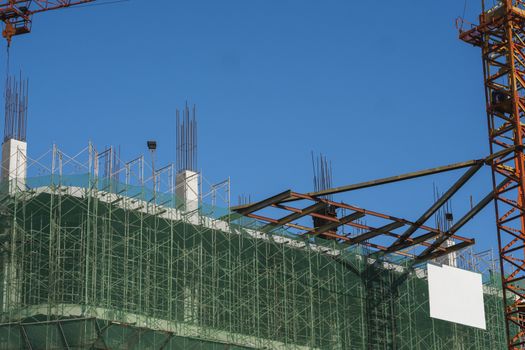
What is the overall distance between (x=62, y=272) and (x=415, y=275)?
24.3 metres

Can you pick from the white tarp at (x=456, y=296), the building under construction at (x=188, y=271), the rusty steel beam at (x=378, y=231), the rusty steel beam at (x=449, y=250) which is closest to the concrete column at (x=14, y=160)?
the building under construction at (x=188, y=271)

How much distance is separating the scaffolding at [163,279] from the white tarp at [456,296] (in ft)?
11.3

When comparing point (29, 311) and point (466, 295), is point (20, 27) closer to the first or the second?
point (29, 311)

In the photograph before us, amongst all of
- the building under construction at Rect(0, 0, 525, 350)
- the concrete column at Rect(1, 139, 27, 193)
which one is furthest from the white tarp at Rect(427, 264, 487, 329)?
the concrete column at Rect(1, 139, 27, 193)

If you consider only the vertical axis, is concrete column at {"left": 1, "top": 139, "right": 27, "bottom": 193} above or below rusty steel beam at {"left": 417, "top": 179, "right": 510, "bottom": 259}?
above

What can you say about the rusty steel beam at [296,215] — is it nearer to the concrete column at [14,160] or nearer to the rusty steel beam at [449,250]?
the rusty steel beam at [449,250]

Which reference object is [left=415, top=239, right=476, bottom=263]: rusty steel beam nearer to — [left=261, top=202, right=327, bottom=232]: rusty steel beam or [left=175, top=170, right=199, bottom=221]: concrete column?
[left=261, top=202, right=327, bottom=232]: rusty steel beam

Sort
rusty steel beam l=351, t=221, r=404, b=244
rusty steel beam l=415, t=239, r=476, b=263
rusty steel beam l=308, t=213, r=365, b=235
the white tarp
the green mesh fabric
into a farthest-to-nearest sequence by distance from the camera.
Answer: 1. rusty steel beam l=415, t=239, r=476, b=263
2. rusty steel beam l=351, t=221, r=404, b=244
3. the white tarp
4. rusty steel beam l=308, t=213, r=365, b=235
5. the green mesh fabric

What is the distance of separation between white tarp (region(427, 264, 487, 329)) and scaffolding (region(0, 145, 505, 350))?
3458 mm

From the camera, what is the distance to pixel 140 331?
5072cm

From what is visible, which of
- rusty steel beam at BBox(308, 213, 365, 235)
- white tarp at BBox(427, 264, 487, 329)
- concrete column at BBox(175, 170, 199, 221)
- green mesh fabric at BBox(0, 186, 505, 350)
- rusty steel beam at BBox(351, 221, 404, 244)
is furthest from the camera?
rusty steel beam at BBox(351, 221, 404, 244)

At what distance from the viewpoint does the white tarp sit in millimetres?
62500

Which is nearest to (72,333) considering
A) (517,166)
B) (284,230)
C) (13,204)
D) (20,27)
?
(13,204)

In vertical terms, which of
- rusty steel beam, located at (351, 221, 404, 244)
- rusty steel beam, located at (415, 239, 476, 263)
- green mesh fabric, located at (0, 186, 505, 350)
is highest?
rusty steel beam, located at (351, 221, 404, 244)
